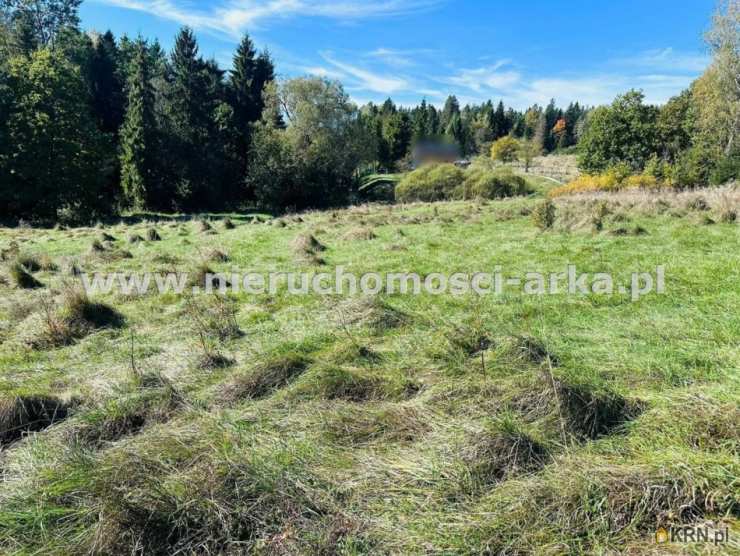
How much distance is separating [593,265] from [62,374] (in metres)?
7.61

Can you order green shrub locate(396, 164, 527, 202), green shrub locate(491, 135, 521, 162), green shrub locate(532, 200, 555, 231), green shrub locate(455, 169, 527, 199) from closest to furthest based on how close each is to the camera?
green shrub locate(532, 200, 555, 231), green shrub locate(455, 169, 527, 199), green shrub locate(396, 164, 527, 202), green shrub locate(491, 135, 521, 162)

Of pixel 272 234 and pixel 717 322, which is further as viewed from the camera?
pixel 272 234

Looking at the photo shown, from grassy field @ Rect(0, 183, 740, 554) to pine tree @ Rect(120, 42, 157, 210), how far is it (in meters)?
24.9

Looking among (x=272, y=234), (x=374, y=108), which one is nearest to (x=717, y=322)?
(x=272, y=234)

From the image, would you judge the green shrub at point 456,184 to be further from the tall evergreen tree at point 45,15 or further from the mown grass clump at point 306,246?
the tall evergreen tree at point 45,15

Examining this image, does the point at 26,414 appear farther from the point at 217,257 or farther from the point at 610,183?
the point at 610,183

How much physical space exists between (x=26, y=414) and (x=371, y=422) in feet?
8.27

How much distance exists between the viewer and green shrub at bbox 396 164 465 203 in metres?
26.5

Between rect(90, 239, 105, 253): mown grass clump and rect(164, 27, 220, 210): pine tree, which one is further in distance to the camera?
rect(164, 27, 220, 210): pine tree

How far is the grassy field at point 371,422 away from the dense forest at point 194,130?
22465 millimetres

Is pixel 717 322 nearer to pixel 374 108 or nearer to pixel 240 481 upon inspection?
pixel 240 481

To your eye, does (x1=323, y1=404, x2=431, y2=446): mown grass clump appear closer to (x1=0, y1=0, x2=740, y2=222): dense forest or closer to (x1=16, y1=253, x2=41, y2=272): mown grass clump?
(x1=16, y1=253, x2=41, y2=272): mown grass clump

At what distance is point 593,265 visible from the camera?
7156 millimetres

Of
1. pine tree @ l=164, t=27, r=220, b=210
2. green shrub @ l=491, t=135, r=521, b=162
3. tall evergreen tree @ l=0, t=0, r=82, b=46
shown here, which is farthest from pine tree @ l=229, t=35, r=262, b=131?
green shrub @ l=491, t=135, r=521, b=162
